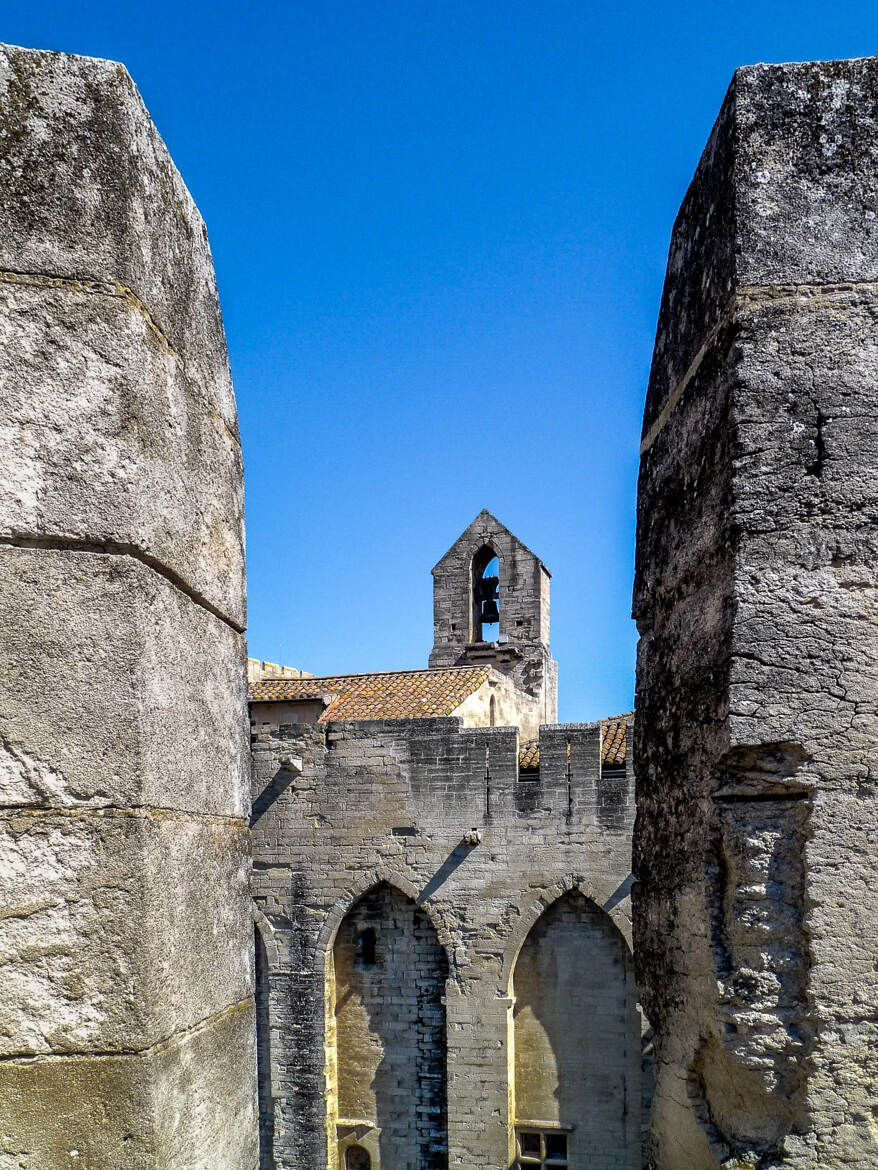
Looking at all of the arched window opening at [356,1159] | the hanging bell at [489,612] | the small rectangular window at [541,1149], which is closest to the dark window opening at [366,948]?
the arched window opening at [356,1159]

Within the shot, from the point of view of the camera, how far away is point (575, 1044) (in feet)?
41.1

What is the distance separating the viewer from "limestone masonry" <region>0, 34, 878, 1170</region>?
1688mm

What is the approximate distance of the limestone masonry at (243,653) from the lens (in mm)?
1688

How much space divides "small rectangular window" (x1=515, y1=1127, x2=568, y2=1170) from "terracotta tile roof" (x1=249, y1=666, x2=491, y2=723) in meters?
5.13

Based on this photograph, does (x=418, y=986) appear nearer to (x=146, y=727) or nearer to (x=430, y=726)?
(x=430, y=726)

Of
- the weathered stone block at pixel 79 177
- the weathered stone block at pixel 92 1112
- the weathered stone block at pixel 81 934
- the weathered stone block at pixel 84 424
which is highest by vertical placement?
the weathered stone block at pixel 79 177

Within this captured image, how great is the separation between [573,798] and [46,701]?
11497mm

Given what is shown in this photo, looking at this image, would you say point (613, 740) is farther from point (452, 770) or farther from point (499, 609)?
point (499, 609)

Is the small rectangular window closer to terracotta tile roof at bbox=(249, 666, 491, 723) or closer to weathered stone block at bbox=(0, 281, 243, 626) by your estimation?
terracotta tile roof at bbox=(249, 666, 491, 723)

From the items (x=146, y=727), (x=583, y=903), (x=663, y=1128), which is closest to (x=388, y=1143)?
(x=583, y=903)

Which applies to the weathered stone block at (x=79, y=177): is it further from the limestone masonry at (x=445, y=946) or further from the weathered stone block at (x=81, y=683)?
the limestone masonry at (x=445, y=946)

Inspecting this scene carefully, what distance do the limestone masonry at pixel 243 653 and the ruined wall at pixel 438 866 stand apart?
10250 mm

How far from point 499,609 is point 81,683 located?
16542 mm

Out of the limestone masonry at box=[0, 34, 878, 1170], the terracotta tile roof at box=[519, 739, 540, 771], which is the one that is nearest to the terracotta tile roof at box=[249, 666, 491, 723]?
the terracotta tile roof at box=[519, 739, 540, 771]
